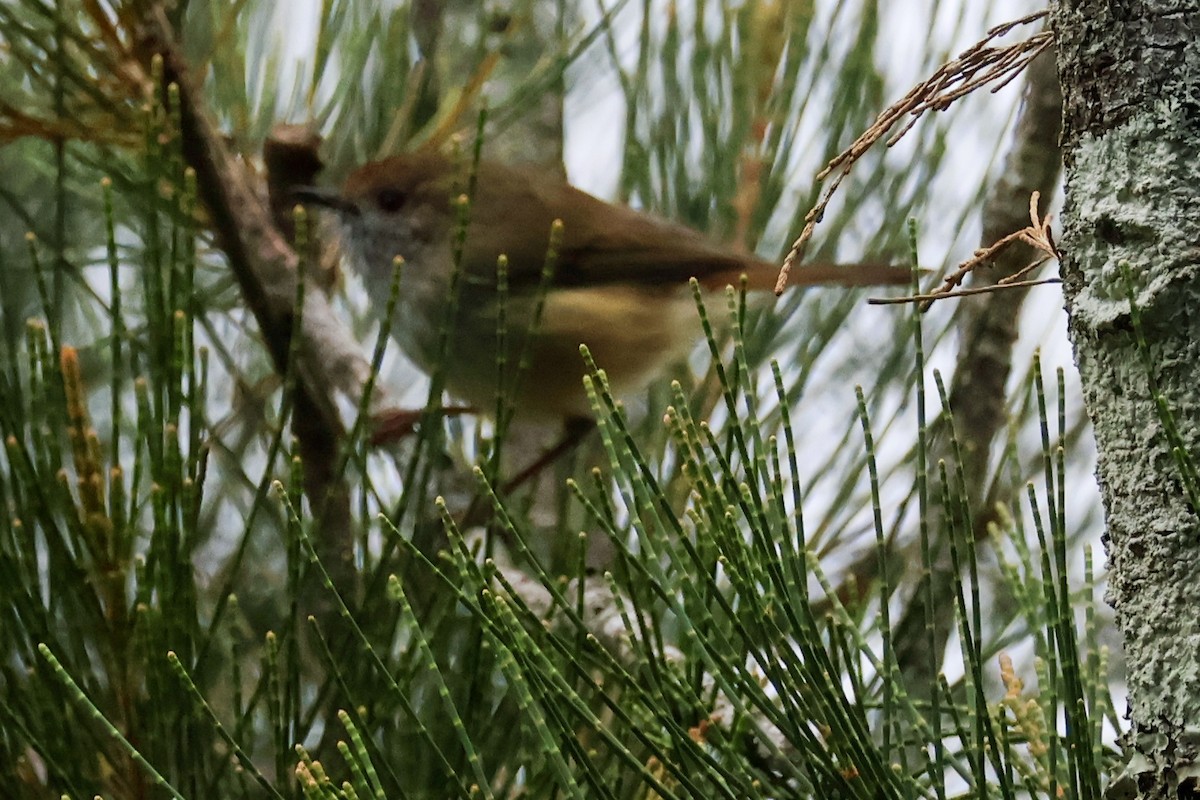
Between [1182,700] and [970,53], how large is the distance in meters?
0.32

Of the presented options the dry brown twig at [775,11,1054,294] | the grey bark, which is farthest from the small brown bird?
the grey bark

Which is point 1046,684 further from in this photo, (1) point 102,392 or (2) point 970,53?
(1) point 102,392

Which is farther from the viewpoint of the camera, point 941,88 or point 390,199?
point 390,199

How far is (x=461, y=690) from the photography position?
0.98 m

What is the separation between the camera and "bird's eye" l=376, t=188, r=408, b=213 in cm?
192

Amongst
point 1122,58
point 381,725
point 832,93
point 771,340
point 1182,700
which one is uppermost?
point 832,93

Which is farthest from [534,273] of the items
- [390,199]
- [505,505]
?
[505,505]

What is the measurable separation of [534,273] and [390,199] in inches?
8.8

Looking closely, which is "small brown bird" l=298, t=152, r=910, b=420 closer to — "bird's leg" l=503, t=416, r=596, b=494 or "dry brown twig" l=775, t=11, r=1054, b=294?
"bird's leg" l=503, t=416, r=596, b=494

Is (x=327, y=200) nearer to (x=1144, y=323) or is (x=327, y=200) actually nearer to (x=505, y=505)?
(x=505, y=505)

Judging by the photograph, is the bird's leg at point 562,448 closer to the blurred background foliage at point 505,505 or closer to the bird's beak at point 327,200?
the blurred background foliage at point 505,505

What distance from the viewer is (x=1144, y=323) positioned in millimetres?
526

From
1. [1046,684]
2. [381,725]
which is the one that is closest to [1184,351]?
[1046,684]

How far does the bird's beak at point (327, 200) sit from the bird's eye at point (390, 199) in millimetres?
34
